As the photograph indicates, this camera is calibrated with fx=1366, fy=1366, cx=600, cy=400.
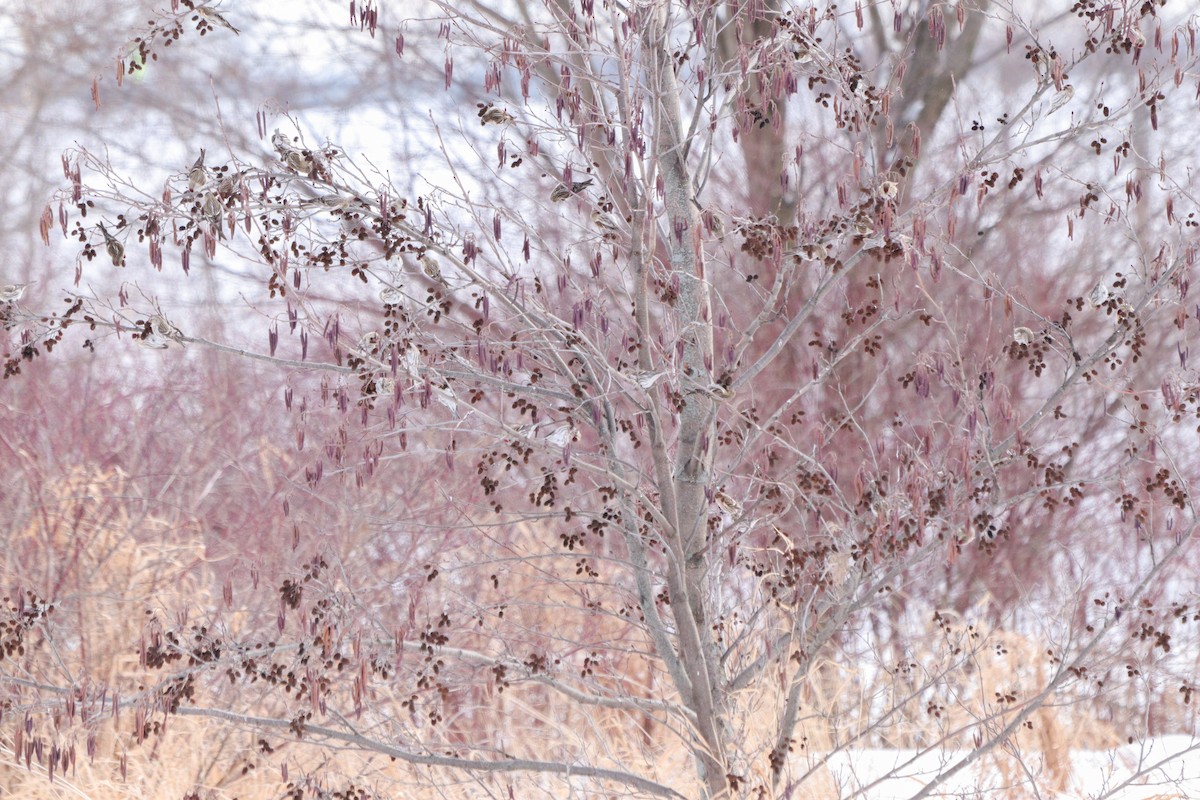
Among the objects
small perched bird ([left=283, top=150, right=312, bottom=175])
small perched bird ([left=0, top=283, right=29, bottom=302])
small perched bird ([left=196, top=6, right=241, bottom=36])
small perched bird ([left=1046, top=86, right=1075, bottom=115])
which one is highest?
small perched bird ([left=1046, top=86, right=1075, bottom=115])

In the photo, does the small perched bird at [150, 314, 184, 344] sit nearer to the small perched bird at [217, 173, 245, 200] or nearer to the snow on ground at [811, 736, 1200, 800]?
the small perched bird at [217, 173, 245, 200]

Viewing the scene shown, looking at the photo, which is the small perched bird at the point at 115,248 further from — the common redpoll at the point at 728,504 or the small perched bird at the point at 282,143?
the common redpoll at the point at 728,504

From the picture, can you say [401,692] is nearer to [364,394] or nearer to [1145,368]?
[364,394]

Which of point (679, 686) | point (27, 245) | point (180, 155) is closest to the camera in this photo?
point (679, 686)

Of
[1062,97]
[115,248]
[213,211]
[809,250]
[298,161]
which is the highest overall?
[1062,97]

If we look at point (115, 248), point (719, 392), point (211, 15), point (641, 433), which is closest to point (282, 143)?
point (211, 15)

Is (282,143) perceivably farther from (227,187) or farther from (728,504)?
(728,504)

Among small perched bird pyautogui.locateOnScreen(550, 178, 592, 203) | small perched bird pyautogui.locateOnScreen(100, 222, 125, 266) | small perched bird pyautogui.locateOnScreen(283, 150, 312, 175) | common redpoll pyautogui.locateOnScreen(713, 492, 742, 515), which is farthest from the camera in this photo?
common redpoll pyautogui.locateOnScreen(713, 492, 742, 515)

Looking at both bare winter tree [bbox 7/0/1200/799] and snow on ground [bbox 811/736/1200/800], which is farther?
snow on ground [bbox 811/736/1200/800]

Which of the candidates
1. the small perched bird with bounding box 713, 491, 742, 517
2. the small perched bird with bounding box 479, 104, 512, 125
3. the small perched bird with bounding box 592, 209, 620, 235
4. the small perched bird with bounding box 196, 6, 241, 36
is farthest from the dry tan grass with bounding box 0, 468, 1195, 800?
the small perched bird with bounding box 196, 6, 241, 36

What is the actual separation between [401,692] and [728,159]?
12.8ft

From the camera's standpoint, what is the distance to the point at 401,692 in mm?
6086

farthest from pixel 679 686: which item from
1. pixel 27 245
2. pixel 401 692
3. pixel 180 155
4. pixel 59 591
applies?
pixel 27 245

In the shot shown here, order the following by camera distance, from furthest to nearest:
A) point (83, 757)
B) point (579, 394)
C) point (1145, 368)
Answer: point (1145, 368) → point (83, 757) → point (579, 394)
